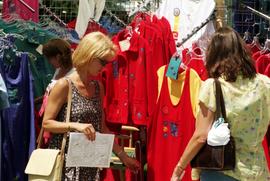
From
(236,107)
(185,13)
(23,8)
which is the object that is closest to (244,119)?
(236,107)

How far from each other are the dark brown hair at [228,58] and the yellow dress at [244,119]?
0.04 m

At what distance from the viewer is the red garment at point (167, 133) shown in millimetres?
4168

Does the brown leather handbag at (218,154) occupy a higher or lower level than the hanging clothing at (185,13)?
lower

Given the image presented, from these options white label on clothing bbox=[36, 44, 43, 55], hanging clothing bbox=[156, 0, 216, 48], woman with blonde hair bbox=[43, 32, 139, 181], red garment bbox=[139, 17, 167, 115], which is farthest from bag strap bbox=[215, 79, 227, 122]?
white label on clothing bbox=[36, 44, 43, 55]

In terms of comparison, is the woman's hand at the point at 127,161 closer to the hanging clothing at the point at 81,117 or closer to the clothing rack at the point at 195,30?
the hanging clothing at the point at 81,117

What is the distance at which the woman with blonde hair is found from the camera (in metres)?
3.23

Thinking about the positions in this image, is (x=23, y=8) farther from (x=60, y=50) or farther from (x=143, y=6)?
(x=60, y=50)

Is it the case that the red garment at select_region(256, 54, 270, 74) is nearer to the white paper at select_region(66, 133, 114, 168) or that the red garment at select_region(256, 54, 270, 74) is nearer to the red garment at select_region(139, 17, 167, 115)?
the red garment at select_region(139, 17, 167, 115)

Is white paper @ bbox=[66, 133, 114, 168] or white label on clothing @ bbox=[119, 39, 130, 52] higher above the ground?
white label on clothing @ bbox=[119, 39, 130, 52]

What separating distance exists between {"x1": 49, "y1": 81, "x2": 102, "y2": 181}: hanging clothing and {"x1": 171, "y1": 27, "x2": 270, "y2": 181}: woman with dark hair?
1.67 ft

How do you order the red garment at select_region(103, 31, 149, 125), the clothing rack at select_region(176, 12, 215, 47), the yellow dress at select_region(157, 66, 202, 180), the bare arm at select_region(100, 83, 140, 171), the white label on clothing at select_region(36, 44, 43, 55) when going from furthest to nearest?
1. the white label on clothing at select_region(36, 44, 43, 55)
2. the clothing rack at select_region(176, 12, 215, 47)
3. the red garment at select_region(103, 31, 149, 125)
4. the yellow dress at select_region(157, 66, 202, 180)
5. the bare arm at select_region(100, 83, 140, 171)

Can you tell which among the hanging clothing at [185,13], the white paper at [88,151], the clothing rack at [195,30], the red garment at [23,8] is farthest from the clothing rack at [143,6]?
the white paper at [88,151]

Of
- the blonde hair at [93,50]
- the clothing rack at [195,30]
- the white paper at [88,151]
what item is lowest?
the white paper at [88,151]

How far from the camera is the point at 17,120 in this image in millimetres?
4449
